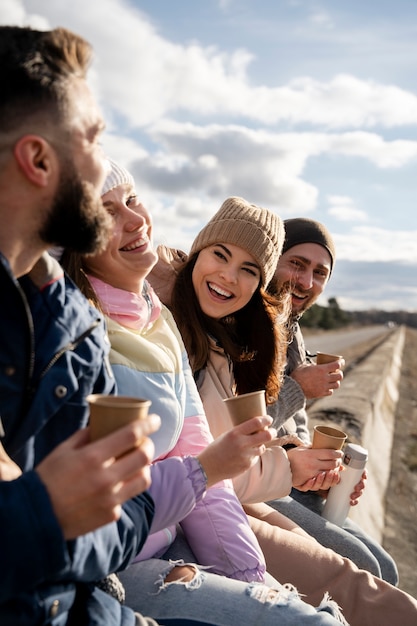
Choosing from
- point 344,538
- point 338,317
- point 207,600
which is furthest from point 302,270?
point 338,317

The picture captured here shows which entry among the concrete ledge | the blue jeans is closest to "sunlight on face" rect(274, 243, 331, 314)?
the blue jeans

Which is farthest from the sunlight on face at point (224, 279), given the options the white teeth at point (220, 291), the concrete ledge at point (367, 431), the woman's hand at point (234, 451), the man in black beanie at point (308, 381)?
the concrete ledge at point (367, 431)

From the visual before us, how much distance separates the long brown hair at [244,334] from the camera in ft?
12.1

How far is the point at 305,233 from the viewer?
5.17 m

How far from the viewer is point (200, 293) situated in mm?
3820

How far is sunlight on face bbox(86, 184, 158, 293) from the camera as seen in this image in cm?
273

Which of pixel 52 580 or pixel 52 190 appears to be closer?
pixel 52 580

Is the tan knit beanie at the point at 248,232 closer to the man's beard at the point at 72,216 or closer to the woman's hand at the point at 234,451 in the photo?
the woman's hand at the point at 234,451

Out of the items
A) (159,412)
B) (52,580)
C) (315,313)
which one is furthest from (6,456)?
(315,313)

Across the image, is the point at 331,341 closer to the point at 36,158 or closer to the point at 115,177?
the point at 115,177

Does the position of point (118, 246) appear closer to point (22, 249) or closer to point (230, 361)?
point (22, 249)

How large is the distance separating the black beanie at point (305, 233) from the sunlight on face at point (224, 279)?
1.39 meters

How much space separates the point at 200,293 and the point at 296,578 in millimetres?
1678

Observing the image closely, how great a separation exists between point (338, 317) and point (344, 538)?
9010 cm
